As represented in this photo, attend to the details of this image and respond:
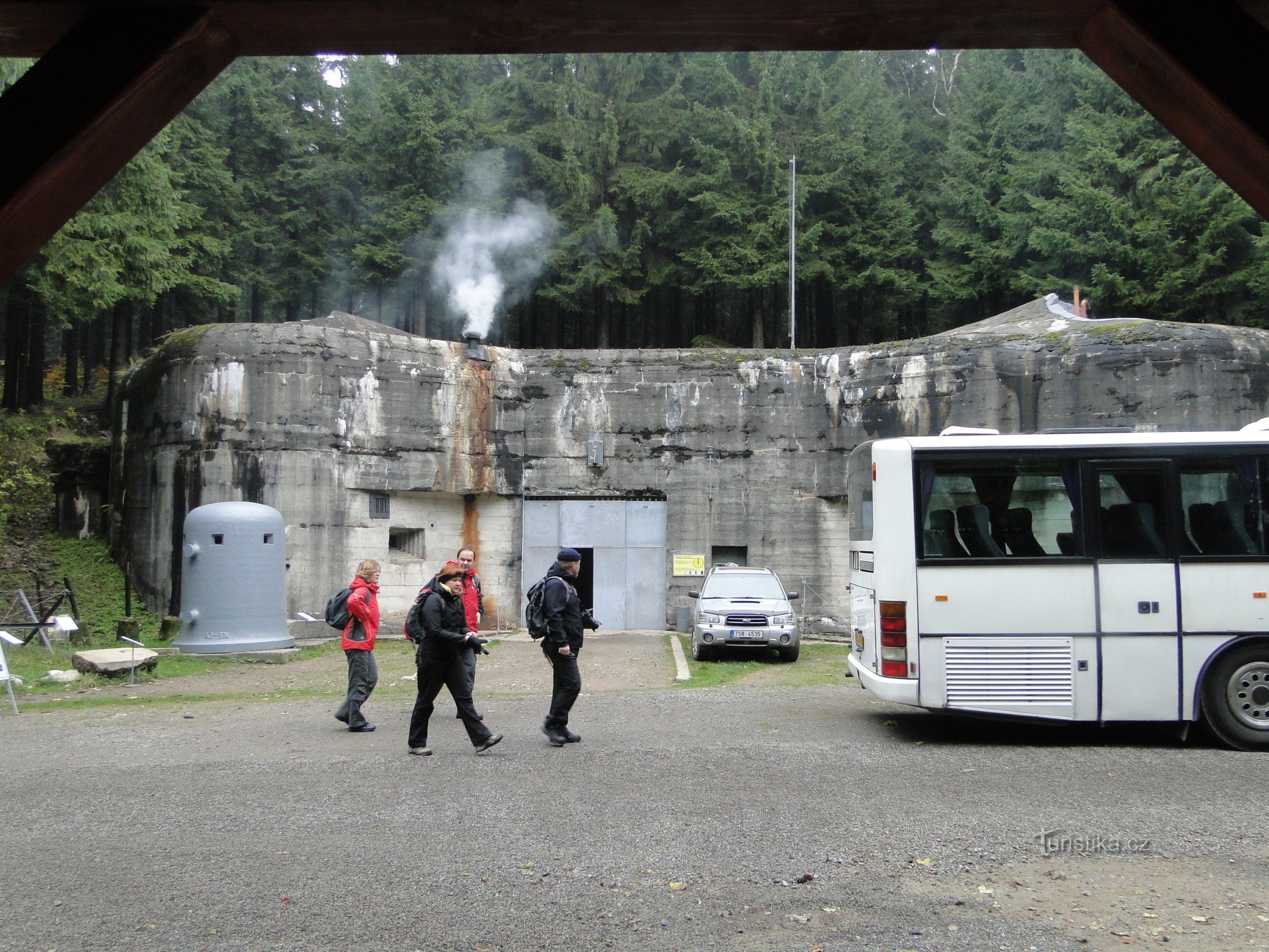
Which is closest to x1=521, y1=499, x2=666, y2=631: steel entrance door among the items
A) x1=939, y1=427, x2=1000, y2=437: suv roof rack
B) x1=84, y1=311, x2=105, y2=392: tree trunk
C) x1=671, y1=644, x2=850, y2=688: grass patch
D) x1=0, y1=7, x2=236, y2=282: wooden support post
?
x1=671, y1=644, x2=850, y2=688: grass patch

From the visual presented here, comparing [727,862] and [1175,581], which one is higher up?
[1175,581]

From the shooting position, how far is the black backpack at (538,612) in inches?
344

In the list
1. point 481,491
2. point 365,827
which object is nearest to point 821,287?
point 481,491

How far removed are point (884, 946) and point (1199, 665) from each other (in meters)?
6.33

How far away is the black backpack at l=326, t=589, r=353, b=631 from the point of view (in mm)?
9664

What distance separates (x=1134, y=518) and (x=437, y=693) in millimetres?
6933

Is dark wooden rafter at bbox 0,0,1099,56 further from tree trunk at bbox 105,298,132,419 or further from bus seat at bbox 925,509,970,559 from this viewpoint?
tree trunk at bbox 105,298,132,419

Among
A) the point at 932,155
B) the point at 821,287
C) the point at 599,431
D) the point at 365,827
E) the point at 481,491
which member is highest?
the point at 932,155

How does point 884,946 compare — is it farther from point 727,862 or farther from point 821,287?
point 821,287

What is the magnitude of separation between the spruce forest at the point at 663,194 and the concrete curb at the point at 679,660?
60.2 ft

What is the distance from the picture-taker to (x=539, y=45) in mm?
2707

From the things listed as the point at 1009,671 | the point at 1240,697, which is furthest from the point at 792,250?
the point at 1240,697

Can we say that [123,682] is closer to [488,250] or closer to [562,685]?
[562,685]

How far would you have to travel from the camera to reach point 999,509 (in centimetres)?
938
